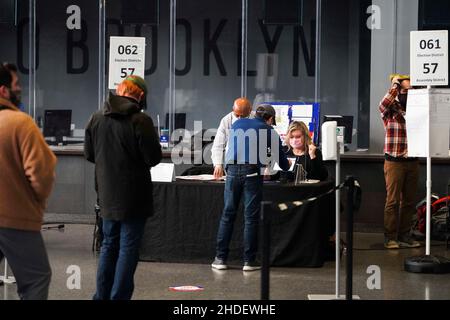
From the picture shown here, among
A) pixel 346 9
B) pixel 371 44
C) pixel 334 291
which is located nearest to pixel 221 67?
pixel 346 9

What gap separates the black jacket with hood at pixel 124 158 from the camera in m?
6.13

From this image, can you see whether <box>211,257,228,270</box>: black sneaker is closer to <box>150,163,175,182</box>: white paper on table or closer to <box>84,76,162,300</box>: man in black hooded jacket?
<box>150,163,175,182</box>: white paper on table

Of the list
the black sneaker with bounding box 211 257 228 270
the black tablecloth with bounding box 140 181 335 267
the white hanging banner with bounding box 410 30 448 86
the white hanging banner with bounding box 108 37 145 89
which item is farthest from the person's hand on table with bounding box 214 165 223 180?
the white hanging banner with bounding box 410 30 448 86

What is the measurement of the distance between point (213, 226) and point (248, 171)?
31.8 inches

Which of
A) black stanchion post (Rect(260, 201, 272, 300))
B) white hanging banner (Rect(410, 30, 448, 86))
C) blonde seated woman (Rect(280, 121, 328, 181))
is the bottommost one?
black stanchion post (Rect(260, 201, 272, 300))

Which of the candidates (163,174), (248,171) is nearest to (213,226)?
(163,174)

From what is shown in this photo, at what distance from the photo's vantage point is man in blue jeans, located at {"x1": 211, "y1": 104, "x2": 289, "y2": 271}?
26.8 ft

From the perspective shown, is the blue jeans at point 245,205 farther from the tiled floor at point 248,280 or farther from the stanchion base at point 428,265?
the stanchion base at point 428,265

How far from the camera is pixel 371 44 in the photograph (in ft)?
41.0

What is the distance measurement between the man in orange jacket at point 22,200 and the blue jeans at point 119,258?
1.12 metres

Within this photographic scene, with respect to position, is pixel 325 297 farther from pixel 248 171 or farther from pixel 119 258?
pixel 119 258

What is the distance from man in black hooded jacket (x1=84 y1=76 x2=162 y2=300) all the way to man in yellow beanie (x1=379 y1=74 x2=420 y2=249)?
13.4ft

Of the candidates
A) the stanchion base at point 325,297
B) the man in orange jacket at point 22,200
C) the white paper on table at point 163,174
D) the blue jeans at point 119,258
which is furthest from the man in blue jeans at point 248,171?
the man in orange jacket at point 22,200
